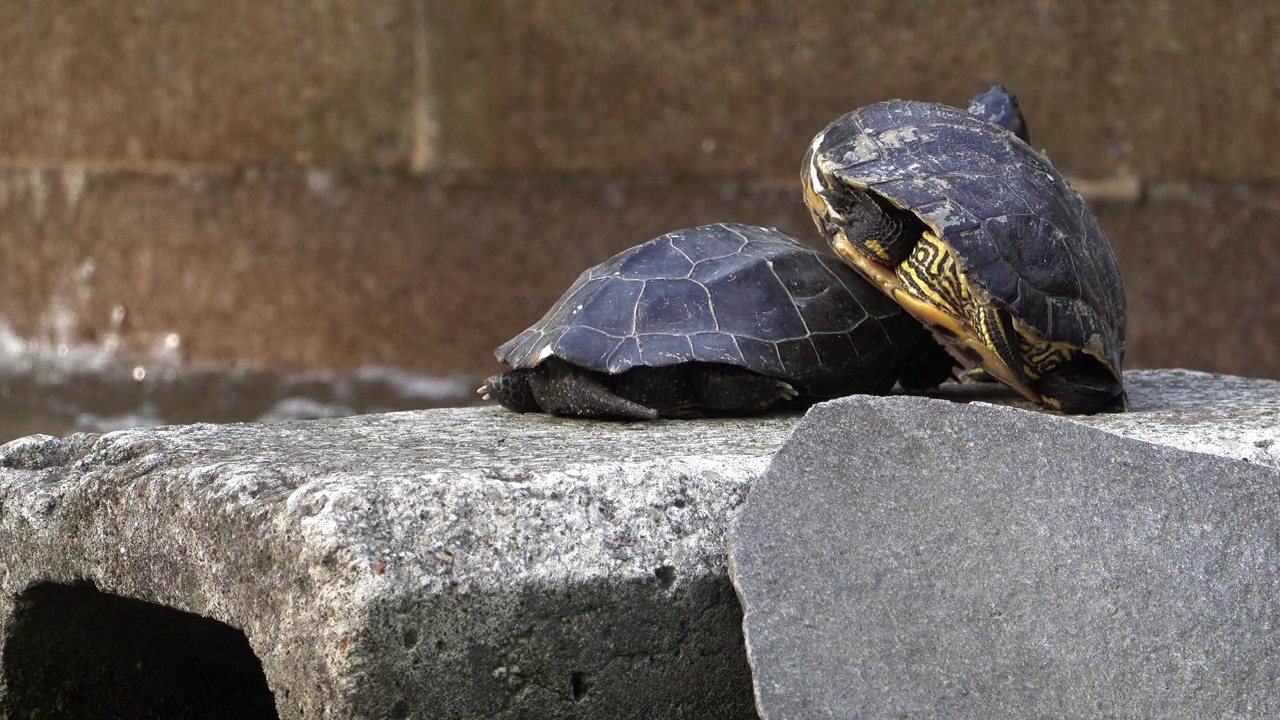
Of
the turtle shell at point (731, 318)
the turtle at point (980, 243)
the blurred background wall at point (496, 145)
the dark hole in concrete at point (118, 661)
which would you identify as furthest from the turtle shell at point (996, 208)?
the blurred background wall at point (496, 145)

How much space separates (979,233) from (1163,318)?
8.55 feet

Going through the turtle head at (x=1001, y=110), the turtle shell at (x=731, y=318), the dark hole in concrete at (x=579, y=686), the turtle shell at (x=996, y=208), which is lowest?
the dark hole in concrete at (x=579, y=686)

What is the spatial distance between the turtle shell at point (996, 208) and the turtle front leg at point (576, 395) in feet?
1.85

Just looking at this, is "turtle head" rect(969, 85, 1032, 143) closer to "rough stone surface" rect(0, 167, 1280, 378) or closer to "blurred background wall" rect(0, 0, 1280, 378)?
"blurred background wall" rect(0, 0, 1280, 378)

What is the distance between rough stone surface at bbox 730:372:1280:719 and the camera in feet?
5.91

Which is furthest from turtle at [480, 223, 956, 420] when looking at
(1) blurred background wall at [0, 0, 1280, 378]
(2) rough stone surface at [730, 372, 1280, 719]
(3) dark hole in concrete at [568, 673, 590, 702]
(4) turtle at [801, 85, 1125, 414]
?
(1) blurred background wall at [0, 0, 1280, 378]

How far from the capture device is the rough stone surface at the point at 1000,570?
1801 mm

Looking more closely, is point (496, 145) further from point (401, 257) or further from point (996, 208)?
point (996, 208)

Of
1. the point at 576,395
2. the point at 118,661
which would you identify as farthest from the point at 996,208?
the point at 118,661

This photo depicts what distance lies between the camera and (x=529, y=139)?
17.4ft

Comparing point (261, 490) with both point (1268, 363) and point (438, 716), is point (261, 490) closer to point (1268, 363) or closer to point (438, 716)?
point (438, 716)

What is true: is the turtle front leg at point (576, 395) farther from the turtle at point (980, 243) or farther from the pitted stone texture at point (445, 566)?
the turtle at point (980, 243)

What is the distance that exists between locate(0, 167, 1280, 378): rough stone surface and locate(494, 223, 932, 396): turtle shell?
2.30m

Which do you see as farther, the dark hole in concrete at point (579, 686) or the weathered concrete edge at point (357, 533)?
the dark hole in concrete at point (579, 686)
